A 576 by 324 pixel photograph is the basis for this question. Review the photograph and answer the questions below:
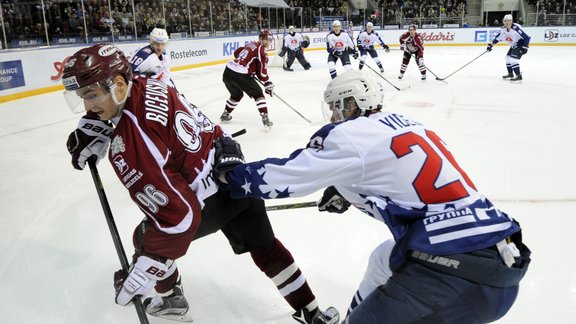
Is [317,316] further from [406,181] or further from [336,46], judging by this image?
[336,46]

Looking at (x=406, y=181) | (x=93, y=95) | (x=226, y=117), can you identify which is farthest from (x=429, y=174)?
(x=226, y=117)

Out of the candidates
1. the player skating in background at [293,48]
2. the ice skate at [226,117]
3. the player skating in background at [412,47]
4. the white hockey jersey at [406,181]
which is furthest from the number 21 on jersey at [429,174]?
the player skating in background at [293,48]

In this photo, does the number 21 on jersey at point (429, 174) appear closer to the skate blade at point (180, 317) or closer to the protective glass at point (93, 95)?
the protective glass at point (93, 95)

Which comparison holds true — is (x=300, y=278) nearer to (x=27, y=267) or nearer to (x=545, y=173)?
(x=27, y=267)

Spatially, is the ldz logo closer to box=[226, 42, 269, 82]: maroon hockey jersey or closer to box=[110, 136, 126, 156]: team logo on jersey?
box=[226, 42, 269, 82]: maroon hockey jersey

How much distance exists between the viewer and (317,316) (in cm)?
189

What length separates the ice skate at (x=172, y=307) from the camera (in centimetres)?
203

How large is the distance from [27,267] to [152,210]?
1547 millimetres

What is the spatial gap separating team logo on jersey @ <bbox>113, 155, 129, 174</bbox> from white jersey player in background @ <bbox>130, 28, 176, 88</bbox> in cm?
288

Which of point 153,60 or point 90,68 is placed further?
point 153,60

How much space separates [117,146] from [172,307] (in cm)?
94

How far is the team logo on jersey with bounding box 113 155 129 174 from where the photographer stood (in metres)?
1.38

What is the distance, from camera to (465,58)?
12898 mm

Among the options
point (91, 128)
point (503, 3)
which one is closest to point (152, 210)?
point (91, 128)
